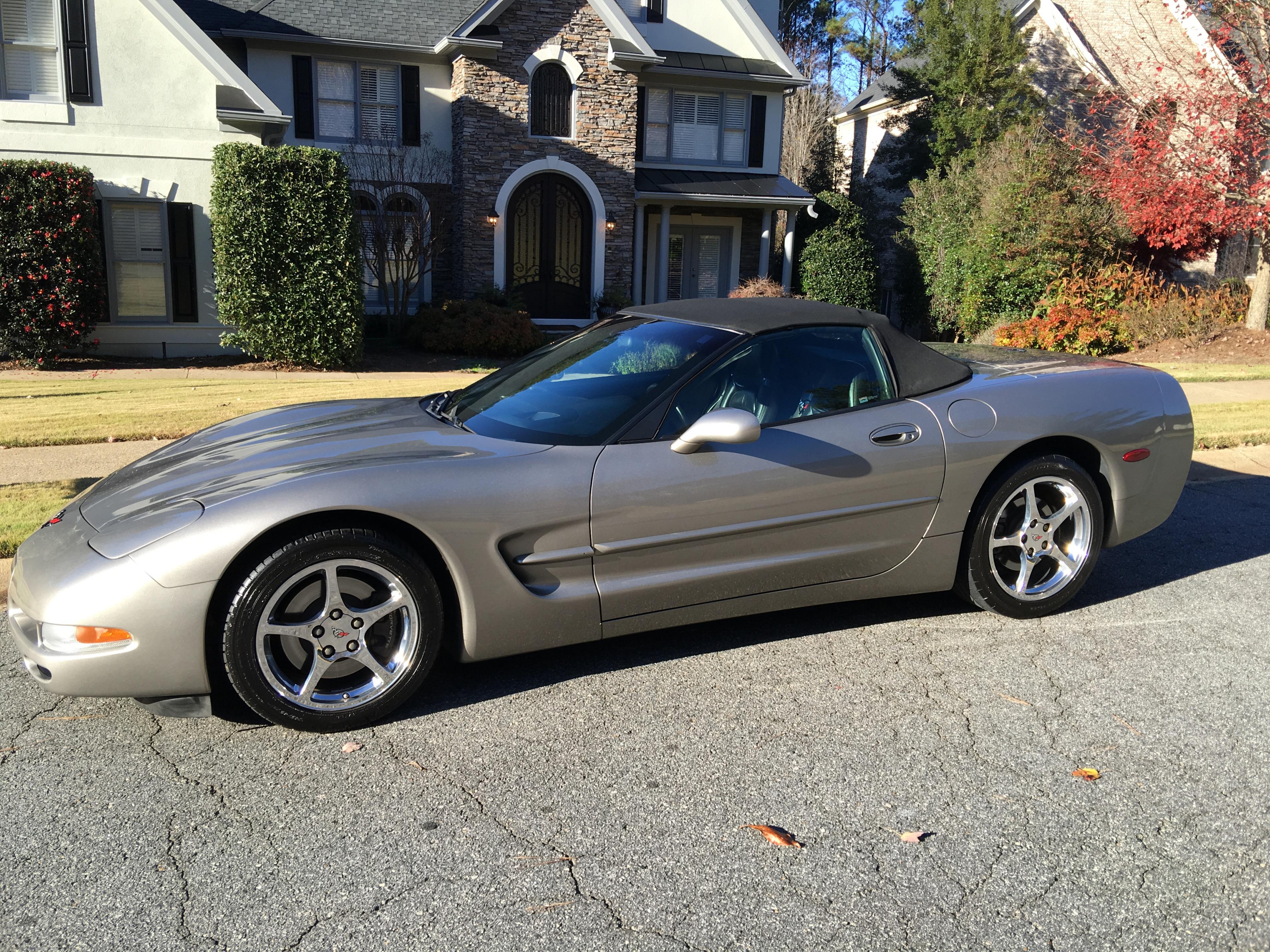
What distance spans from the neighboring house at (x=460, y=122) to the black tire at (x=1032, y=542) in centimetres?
1369

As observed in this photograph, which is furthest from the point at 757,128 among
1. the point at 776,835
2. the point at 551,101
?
the point at 776,835

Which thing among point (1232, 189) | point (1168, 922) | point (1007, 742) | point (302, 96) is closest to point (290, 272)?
point (302, 96)

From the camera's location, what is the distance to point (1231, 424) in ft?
31.7

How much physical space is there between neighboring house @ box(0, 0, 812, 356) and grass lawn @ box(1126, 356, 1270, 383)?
993 centimetres

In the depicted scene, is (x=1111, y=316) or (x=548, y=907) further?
(x=1111, y=316)

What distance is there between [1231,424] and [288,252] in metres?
11.6

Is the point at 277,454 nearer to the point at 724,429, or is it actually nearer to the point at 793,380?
the point at 724,429

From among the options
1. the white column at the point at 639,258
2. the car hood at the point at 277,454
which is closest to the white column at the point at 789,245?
the white column at the point at 639,258

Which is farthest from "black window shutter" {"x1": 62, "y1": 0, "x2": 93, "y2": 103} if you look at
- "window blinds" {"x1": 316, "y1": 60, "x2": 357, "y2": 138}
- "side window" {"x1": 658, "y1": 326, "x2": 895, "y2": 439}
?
"side window" {"x1": 658, "y1": 326, "x2": 895, "y2": 439}

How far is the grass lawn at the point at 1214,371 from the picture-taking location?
1350 centimetres

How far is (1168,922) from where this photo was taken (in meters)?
2.54

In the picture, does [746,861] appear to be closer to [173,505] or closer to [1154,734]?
[1154,734]

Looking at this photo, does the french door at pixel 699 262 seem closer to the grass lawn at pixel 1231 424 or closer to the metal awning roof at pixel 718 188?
the metal awning roof at pixel 718 188

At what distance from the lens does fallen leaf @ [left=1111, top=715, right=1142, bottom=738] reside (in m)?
3.57
